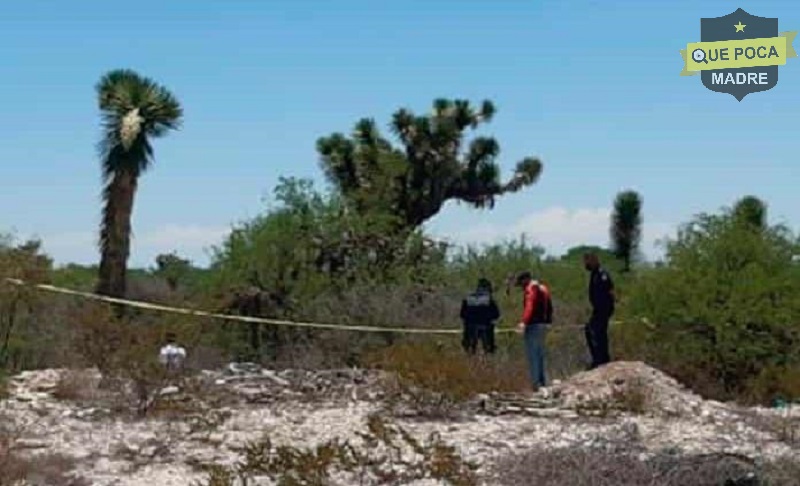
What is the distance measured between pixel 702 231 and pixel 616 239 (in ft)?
79.9

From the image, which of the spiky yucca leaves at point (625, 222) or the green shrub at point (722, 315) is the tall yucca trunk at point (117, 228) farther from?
the spiky yucca leaves at point (625, 222)

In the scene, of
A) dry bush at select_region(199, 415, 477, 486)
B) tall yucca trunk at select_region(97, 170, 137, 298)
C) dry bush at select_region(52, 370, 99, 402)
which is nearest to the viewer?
dry bush at select_region(199, 415, 477, 486)

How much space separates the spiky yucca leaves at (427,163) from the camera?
39.5 m

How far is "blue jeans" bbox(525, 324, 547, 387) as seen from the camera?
60.7 feet

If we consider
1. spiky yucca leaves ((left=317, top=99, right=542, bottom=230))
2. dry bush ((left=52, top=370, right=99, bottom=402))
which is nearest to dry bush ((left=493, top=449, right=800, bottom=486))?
dry bush ((left=52, top=370, right=99, bottom=402))

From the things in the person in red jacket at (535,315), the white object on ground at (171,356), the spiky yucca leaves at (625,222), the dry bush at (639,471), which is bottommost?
the dry bush at (639,471)

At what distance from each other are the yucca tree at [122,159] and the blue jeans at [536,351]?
534 inches

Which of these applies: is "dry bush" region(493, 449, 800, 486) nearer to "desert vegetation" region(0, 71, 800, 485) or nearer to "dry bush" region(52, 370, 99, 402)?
"desert vegetation" region(0, 71, 800, 485)

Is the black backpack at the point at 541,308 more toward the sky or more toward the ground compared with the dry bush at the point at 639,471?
more toward the sky

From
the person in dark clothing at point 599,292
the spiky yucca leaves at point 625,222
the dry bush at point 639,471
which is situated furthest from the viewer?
the spiky yucca leaves at point 625,222

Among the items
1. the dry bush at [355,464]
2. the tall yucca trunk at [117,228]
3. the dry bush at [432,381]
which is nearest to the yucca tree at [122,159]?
the tall yucca trunk at [117,228]

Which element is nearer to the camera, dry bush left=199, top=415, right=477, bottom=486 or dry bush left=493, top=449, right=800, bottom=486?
dry bush left=199, top=415, right=477, bottom=486

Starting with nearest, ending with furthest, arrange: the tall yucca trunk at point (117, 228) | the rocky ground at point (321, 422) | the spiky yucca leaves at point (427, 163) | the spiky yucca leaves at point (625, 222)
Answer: the rocky ground at point (321, 422), the tall yucca trunk at point (117, 228), the spiky yucca leaves at point (427, 163), the spiky yucca leaves at point (625, 222)

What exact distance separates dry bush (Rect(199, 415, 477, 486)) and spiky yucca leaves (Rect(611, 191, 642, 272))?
35954 millimetres
